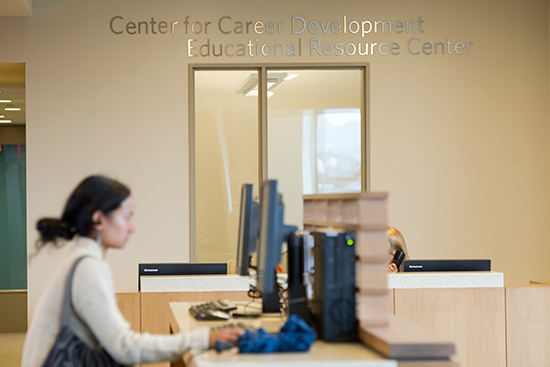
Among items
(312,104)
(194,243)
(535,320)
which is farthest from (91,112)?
(535,320)

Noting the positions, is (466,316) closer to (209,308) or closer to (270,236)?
(209,308)

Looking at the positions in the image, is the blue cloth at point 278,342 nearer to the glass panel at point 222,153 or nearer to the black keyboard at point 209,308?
the black keyboard at point 209,308

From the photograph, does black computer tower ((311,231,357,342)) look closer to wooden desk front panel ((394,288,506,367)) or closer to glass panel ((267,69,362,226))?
wooden desk front panel ((394,288,506,367))

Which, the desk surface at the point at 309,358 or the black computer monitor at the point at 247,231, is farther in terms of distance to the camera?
the black computer monitor at the point at 247,231

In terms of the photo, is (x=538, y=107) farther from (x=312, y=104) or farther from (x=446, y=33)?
(x=312, y=104)

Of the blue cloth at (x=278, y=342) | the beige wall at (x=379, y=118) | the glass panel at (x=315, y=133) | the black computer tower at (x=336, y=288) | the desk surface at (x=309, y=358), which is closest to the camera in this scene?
the desk surface at (x=309, y=358)

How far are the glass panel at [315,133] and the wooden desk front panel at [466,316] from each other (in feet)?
8.17

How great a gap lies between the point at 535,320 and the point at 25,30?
199 inches

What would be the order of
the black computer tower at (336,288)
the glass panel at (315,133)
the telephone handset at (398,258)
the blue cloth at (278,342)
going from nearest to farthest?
the blue cloth at (278,342) < the black computer tower at (336,288) < the telephone handset at (398,258) < the glass panel at (315,133)

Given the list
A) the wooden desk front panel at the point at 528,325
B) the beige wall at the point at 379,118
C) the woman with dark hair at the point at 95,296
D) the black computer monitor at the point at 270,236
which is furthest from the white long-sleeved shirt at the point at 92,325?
the beige wall at the point at 379,118

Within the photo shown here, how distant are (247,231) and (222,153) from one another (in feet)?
11.1

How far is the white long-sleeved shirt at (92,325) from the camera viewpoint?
203cm

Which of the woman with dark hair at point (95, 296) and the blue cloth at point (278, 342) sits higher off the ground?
the woman with dark hair at point (95, 296)

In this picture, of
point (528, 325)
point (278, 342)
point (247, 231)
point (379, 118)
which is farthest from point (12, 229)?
point (278, 342)
